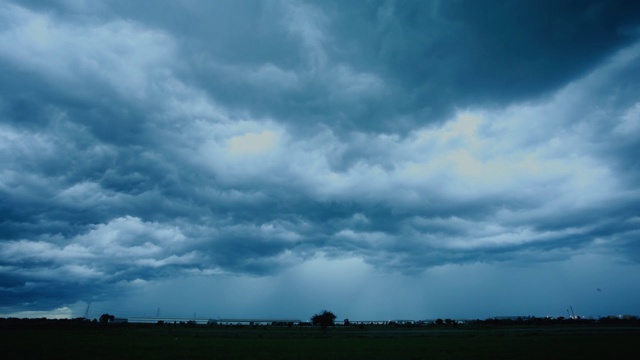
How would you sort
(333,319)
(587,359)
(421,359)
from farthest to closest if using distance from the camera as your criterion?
(333,319) → (421,359) → (587,359)

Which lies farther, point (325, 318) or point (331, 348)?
point (325, 318)

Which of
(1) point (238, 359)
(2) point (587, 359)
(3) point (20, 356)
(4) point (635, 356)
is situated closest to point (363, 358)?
(1) point (238, 359)

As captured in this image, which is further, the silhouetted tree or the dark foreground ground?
the silhouetted tree

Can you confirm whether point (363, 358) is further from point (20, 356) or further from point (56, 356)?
point (20, 356)

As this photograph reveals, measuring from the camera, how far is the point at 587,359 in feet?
130

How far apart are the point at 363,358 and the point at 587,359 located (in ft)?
83.4

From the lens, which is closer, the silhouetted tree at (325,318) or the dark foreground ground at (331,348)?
the dark foreground ground at (331,348)

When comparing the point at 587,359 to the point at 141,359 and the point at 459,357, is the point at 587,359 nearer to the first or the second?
the point at 459,357

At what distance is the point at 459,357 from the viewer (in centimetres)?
4503

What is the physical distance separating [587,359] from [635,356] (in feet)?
20.2

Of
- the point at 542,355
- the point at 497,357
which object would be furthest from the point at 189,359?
the point at 542,355

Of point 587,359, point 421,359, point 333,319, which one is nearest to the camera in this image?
point 587,359

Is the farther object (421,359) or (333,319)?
(333,319)

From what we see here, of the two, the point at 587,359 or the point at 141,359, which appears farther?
the point at 141,359
